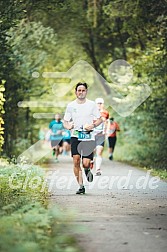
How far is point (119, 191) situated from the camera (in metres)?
14.0

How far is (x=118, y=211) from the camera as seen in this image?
412 inches

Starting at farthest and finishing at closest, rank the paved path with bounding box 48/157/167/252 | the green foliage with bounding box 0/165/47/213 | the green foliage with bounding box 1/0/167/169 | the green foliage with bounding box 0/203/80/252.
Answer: the green foliage with bounding box 1/0/167/169 → the green foliage with bounding box 0/165/47/213 → the paved path with bounding box 48/157/167/252 → the green foliage with bounding box 0/203/80/252

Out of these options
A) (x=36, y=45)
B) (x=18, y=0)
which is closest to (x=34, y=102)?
(x=36, y=45)

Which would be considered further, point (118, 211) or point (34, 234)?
point (118, 211)


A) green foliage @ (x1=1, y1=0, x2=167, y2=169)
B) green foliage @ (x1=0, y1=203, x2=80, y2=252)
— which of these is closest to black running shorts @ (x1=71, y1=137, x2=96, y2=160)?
green foliage @ (x1=0, y1=203, x2=80, y2=252)

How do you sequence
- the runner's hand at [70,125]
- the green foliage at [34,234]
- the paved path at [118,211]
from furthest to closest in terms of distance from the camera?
the runner's hand at [70,125]
the paved path at [118,211]
the green foliage at [34,234]

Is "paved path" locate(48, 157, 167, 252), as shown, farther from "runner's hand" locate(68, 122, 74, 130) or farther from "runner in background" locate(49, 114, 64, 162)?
"runner in background" locate(49, 114, 64, 162)

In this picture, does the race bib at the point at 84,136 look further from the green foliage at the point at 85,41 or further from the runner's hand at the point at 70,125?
the green foliage at the point at 85,41

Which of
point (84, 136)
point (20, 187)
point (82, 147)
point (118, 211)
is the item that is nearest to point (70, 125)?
point (84, 136)

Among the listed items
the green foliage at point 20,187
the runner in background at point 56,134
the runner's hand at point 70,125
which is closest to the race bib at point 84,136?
the runner's hand at point 70,125

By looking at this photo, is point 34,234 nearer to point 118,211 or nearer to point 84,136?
point 118,211

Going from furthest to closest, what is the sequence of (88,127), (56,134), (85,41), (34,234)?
1. (85,41)
2. (56,134)
3. (88,127)
4. (34,234)

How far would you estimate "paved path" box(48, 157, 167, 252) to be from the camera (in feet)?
25.1

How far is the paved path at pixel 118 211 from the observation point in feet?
25.1
